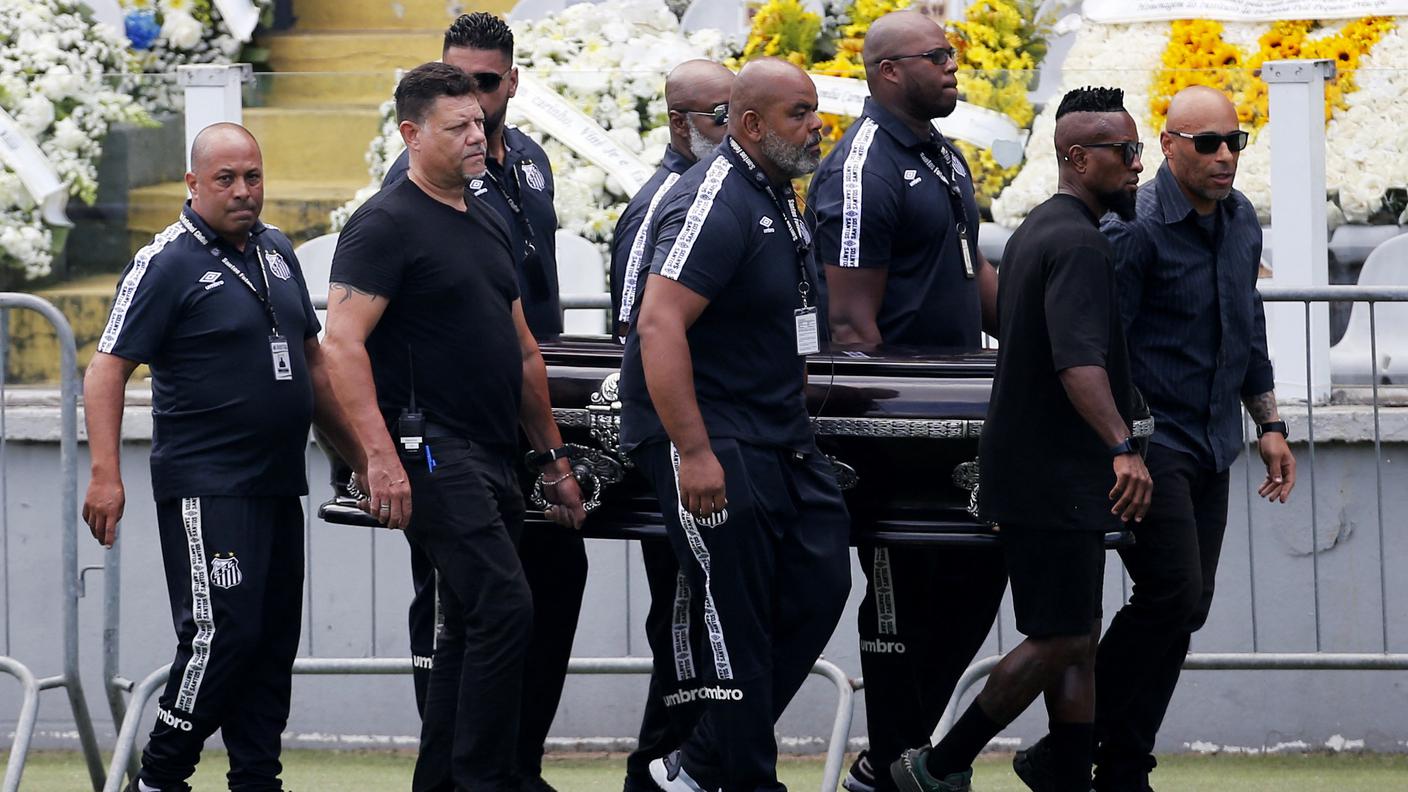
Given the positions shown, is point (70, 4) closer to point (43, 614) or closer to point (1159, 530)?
point (43, 614)

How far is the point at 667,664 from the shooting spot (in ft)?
18.8

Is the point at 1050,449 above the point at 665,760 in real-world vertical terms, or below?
above

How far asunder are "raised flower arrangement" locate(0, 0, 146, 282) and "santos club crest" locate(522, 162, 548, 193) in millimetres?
2231

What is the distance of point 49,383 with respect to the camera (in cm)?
727

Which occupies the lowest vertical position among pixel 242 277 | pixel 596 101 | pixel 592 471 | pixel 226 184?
pixel 592 471

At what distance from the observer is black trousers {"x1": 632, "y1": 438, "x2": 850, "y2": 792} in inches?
201

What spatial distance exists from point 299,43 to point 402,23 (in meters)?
0.55

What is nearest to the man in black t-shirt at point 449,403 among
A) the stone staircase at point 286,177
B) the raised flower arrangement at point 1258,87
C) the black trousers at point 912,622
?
the black trousers at point 912,622

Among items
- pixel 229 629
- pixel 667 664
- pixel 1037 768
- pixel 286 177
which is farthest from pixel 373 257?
pixel 286 177

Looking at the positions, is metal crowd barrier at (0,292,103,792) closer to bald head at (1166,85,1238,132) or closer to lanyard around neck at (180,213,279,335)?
lanyard around neck at (180,213,279,335)

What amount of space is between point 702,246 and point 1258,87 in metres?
3.48

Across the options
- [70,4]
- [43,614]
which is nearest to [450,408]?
[43,614]

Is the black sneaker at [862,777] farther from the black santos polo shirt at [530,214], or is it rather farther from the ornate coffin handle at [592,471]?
the black santos polo shirt at [530,214]

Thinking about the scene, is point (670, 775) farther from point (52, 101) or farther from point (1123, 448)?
point (52, 101)
